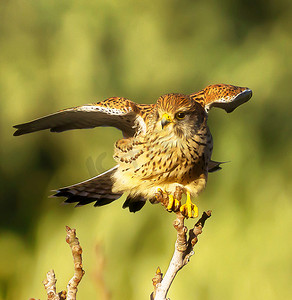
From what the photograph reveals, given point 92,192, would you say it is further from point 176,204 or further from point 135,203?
point 176,204

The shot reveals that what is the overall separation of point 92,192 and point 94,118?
1.51 feet

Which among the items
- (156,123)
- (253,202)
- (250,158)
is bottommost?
(253,202)

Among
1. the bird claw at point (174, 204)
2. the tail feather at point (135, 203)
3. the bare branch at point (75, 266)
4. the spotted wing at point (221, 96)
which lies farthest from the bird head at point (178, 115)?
the bare branch at point (75, 266)

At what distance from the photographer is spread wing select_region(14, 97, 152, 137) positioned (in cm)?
249

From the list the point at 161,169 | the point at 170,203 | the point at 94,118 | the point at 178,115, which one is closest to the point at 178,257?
the point at 170,203

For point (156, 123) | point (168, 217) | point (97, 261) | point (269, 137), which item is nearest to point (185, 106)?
point (156, 123)

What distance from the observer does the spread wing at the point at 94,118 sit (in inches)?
97.9

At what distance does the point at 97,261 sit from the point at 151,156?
3.09 feet

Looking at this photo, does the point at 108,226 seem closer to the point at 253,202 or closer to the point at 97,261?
the point at 253,202

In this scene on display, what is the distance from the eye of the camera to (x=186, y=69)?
5016mm

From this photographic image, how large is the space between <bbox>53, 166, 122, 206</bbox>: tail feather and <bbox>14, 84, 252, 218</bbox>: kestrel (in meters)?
0.11

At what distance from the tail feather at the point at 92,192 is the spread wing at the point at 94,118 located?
0.30 metres

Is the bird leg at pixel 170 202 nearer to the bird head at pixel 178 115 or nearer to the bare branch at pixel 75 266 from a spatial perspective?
the bird head at pixel 178 115

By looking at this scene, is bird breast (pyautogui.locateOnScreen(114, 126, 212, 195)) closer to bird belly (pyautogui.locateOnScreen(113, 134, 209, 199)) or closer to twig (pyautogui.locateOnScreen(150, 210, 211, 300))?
bird belly (pyautogui.locateOnScreen(113, 134, 209, 199))
